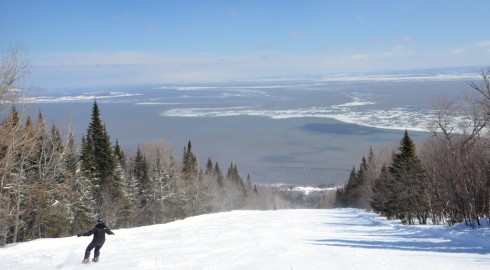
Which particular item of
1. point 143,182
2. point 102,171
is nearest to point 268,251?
point 102,171

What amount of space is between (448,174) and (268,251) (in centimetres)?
1520

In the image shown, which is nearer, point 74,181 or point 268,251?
point 268,251

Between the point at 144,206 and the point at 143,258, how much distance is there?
115 ft

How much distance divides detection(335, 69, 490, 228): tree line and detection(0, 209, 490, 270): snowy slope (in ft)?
17.1

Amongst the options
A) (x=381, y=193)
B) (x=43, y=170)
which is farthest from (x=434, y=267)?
(x=381, y=193)

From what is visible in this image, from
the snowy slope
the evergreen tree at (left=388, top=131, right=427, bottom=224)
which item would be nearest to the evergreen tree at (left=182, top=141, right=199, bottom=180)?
the evergreen tree at (left=388, top=131, right=427, bottom=224)

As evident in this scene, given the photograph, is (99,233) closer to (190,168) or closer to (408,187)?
(408,187)

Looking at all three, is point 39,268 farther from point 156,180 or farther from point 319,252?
point 156,180

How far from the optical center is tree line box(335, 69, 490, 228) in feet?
75.9

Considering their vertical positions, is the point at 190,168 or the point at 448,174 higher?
the point at 448,174

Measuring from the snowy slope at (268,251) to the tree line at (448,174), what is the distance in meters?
5.22

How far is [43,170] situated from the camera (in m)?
31.3

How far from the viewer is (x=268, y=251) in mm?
14500

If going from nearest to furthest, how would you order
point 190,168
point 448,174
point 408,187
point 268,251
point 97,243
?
point 97,243 < point 268,251 < point 448,174 < point 408,187 < point 190,168
